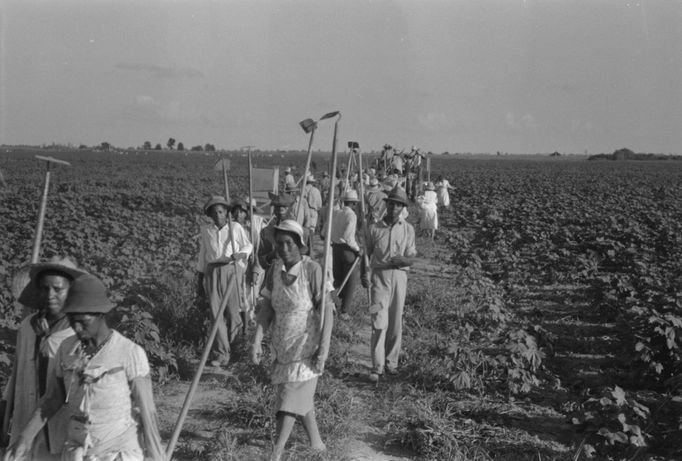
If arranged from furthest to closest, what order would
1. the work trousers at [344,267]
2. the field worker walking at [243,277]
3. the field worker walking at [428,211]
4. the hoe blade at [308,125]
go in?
the field worker walking at [428,211], the work trousers at [344,267], the field worker walking at [243,277], the hoe blade at [308,125]

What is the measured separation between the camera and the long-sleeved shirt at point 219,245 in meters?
5.26

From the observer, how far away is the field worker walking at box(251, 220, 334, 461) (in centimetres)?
344

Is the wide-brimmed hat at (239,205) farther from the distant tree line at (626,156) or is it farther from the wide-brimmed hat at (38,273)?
the distant tree line at (626,156)

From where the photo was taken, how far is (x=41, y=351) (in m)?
2.74

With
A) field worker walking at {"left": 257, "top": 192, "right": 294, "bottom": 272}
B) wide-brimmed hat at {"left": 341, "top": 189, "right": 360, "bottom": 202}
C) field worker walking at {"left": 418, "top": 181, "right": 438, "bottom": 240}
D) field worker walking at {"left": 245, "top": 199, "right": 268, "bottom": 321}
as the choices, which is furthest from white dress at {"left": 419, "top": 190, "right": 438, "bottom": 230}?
field worker walking at {"left": 245, "top": 199, "right": 268, "bottom": 321}

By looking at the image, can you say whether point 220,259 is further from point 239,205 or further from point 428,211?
point 428,211

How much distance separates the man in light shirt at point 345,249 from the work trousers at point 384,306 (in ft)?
→ 4.34

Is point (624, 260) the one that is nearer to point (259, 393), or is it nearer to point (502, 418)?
point (502, 418)

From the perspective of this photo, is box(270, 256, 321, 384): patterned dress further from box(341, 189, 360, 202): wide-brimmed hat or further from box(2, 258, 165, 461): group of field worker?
box(341, 189, 360, 202): wide-brimmed hat

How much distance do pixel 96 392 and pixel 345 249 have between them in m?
4.32

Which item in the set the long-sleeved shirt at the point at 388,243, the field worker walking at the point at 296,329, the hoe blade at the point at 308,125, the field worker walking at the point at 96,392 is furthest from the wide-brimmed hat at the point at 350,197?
the field worker walking at the point at 96,392

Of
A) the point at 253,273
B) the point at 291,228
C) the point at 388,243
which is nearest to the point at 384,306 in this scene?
the point at 388,243

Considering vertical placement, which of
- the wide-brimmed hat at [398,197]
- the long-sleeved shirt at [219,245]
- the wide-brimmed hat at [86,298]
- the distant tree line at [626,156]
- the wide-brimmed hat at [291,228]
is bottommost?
the long-sleeved shirt at [219,245]

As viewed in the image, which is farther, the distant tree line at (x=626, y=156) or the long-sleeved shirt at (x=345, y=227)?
the distant tree line at (x=626, y=156)
